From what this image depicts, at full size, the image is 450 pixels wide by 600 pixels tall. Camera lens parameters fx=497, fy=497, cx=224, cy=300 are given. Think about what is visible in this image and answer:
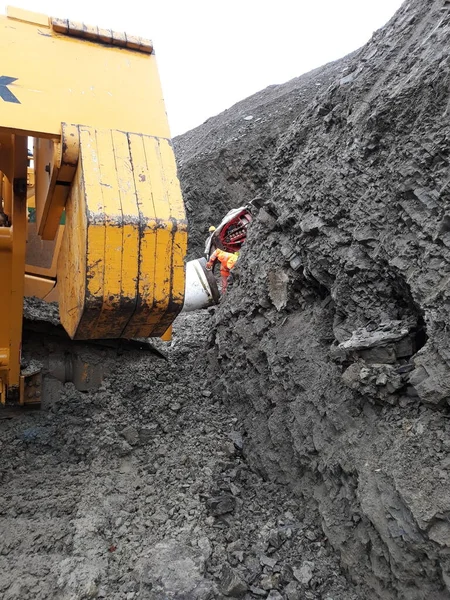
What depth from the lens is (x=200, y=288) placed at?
5.93 meters

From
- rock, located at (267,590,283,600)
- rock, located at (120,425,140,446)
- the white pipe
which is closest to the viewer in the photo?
rock, located at (267,590,283,600)

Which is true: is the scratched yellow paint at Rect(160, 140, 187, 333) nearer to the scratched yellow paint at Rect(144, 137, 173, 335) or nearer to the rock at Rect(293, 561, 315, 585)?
the scratched yellow paint at Rect(144, 137, 173, 335)

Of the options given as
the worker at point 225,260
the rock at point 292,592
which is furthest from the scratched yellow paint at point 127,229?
the worker at point 225,260

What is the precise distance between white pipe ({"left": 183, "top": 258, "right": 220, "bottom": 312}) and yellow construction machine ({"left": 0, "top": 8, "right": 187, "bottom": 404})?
11.9 ft

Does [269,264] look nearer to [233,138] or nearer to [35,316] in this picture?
[35,316]

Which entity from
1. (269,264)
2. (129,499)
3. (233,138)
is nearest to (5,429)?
(129,499)

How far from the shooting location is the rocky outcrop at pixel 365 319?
6.89 feet

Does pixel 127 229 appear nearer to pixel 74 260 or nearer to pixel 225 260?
pixel 74 260

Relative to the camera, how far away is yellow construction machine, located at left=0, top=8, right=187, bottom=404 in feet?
6.11

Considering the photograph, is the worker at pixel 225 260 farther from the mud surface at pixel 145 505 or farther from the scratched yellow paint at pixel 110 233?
the scratched yellow paint at pixel 110 233

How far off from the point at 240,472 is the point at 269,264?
1437 millimetres

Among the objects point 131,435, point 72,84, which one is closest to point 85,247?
point 72,84

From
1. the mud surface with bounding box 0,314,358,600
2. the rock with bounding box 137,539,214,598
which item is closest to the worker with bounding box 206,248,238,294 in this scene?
the mud surface with bounding box 0,314,358,600

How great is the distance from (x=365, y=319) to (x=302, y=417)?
0.71 m
